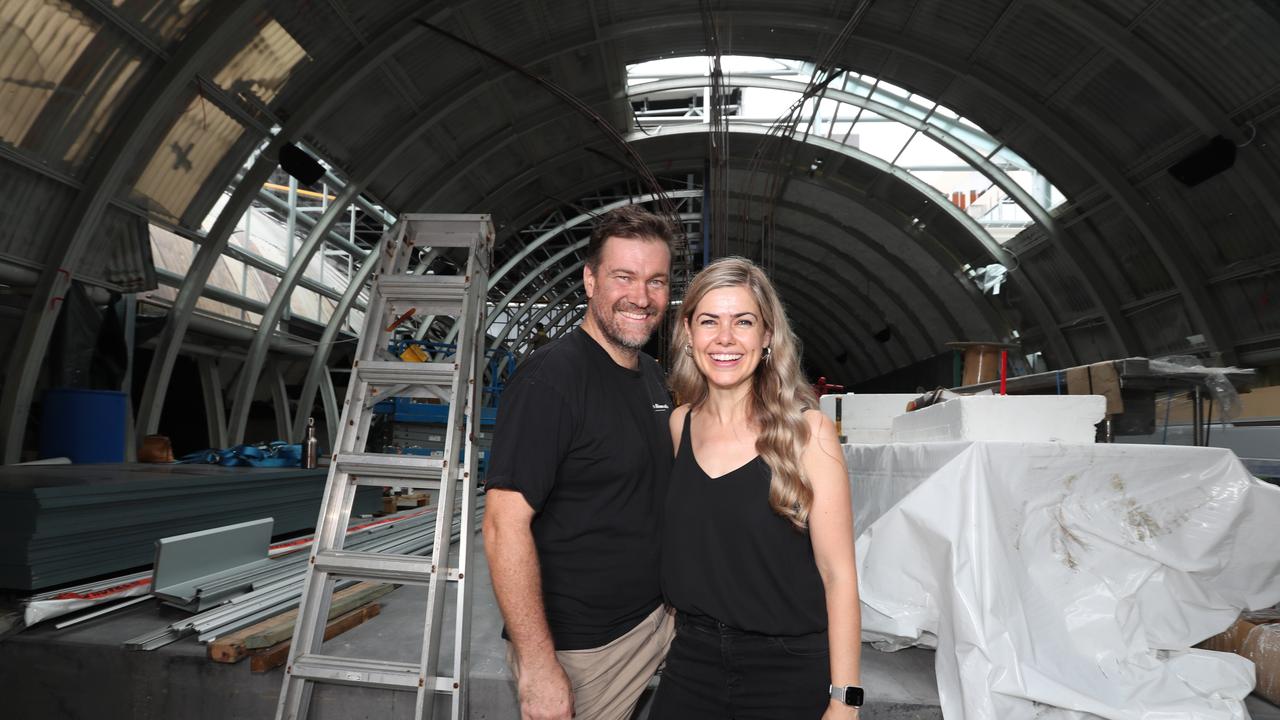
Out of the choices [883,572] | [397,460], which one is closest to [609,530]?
[397,460]

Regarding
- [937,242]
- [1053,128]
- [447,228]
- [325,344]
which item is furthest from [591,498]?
[937,242]

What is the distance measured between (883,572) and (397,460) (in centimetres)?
277

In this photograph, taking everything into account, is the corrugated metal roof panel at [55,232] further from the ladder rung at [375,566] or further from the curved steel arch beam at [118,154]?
the ladder rung at [375,566]

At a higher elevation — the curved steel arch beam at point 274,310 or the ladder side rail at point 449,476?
the curved steel arch beam at point 274,310

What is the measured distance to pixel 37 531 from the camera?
443 cm

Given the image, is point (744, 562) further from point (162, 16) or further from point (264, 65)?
point (264, 65)

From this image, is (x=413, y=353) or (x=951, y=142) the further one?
(x=951, y=142)

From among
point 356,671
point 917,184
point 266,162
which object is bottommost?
point 356,671

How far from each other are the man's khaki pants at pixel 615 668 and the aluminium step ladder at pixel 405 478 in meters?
1.12

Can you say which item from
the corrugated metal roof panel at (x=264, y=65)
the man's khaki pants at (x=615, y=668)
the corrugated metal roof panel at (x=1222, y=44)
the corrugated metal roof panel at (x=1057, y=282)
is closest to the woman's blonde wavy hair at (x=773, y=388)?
the man's khaki pants at (x=615, y=668)

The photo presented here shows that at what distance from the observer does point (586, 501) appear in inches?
92.9

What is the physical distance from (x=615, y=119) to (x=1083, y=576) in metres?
16.0

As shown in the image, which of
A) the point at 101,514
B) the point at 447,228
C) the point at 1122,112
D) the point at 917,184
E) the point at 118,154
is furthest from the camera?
the point at 917,184

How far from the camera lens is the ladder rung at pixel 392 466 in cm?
365
